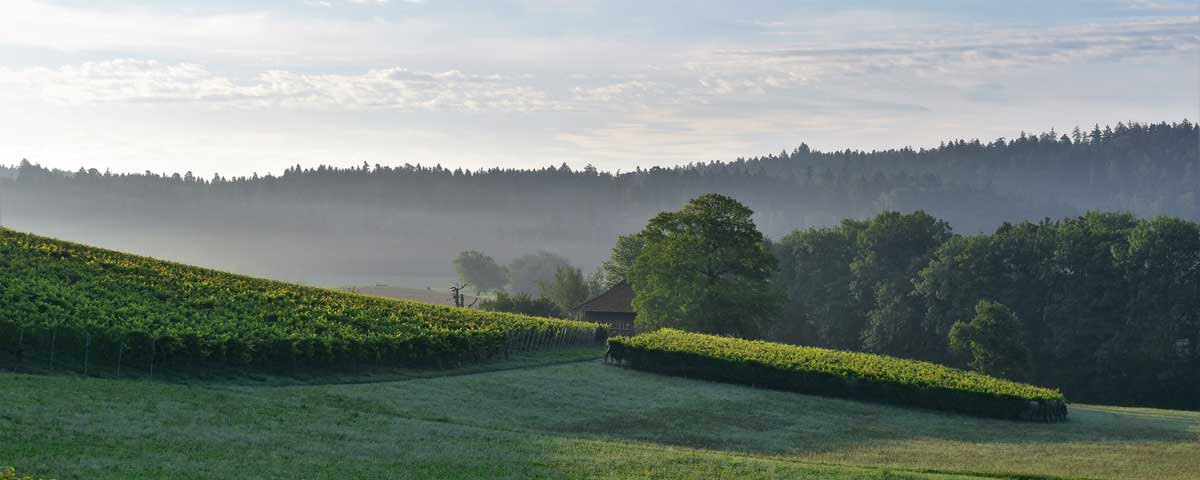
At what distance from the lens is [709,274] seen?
86.5 metres

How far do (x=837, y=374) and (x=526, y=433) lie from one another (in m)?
21.9

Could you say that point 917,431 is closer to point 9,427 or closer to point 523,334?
point 523,334

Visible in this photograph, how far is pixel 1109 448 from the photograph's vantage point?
4506 cm

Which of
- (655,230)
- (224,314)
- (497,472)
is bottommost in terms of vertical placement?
(497,472)

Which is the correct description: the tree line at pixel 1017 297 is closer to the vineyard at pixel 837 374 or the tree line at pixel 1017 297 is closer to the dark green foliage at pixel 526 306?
the vineyard at pixel 837 374

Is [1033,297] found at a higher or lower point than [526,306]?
higher

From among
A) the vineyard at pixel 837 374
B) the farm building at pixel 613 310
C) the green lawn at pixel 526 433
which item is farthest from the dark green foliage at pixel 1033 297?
the green lawn at pixel 526 433

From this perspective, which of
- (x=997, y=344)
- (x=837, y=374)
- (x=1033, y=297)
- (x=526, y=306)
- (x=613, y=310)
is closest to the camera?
(x=837, y=374)

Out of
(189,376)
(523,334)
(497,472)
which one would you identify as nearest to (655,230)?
(523,334)

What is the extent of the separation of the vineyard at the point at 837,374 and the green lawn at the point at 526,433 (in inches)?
46.4

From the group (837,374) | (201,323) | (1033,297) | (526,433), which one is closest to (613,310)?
(1033,297)

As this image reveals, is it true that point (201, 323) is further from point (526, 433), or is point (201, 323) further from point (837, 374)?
point (837, 374)

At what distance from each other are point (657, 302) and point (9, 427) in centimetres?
5923

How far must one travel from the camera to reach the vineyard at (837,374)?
54125 millimetres
